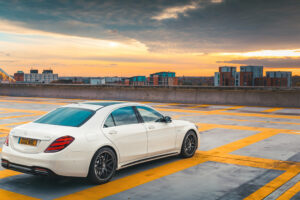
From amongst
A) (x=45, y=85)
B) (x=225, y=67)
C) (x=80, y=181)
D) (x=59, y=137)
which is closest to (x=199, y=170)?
(x=80, y=181)

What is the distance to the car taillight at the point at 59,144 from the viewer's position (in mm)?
5855

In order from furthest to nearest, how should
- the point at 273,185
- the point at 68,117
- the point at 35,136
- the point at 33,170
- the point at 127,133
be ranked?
1. the point at 127,133
2. the point at 68,117
3. the point at 273,185
4. the point at 35,136
5. the point at 33,170

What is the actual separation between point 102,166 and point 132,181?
62 cm

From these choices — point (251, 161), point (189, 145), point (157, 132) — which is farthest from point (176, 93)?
point (157, 132)

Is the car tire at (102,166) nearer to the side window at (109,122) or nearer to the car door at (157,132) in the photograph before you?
the side window at (109,122)

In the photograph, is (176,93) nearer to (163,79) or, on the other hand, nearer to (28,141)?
(163,79)

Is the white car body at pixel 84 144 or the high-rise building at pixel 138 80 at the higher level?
the high-rise building at pixel 138 80

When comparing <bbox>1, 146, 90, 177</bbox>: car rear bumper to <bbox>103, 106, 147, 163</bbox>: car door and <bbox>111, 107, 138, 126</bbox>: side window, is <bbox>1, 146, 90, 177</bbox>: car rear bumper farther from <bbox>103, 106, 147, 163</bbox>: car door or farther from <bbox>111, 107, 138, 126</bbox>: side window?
<bbox>111, 107, 138, 126</bbox>: side window

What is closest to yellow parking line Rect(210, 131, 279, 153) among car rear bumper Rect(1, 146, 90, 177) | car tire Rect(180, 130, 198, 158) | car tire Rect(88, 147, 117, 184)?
car tire Rect(180, 130, 198, 158)

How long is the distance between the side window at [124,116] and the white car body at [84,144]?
0.08 metres

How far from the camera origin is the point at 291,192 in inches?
233

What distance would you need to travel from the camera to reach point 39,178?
268 inches

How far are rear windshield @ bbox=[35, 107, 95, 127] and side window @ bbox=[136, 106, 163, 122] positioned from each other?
122 centimetres

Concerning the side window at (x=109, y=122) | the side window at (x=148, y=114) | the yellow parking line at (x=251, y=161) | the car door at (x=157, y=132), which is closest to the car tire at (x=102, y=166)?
the side window at (x=109, y=122)
